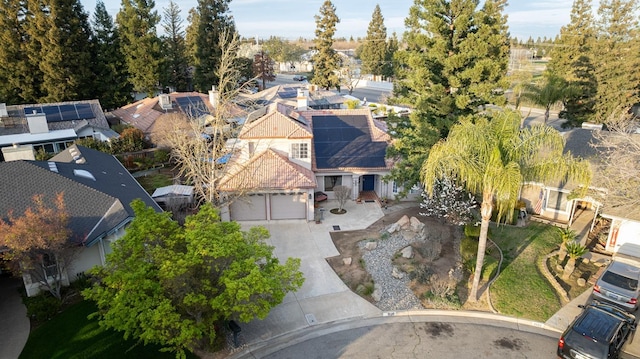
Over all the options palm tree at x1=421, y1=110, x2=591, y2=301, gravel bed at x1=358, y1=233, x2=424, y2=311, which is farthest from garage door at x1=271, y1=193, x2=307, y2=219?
palm tree at x1=421, y1=110, x2=591, y2=301

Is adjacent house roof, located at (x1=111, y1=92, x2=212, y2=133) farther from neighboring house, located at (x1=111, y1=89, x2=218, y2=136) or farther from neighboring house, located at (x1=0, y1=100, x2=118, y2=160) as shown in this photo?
neighboring house, located at (x1=0, y1=100, x2=118, y2=160)

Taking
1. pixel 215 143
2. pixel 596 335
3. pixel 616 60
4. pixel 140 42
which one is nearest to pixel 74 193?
pixel 215 143

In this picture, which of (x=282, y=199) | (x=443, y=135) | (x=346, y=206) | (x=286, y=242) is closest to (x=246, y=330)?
(x=286, y=242)

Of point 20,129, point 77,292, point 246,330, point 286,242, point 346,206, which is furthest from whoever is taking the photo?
point 20,129

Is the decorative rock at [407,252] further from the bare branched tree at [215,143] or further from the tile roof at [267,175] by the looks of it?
the bare branched tree at [215,143]

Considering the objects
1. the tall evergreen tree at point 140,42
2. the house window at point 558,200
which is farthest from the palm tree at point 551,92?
the tall evergreen tree at point 140,42

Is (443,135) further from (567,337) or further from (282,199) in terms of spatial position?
(567,337)
